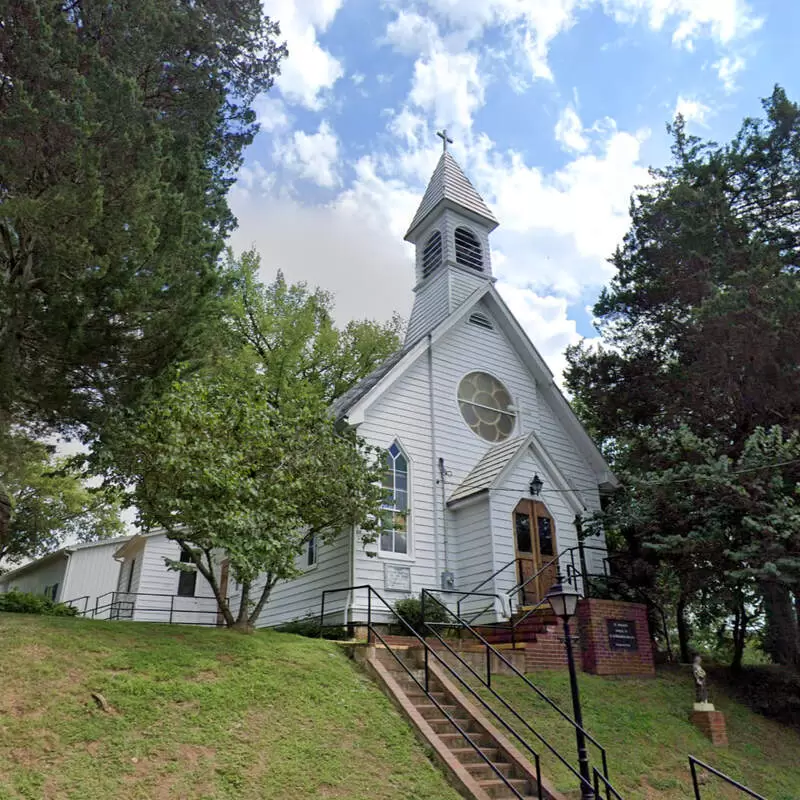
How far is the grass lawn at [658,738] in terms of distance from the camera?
9.03m

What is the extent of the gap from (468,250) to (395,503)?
9.26 metres

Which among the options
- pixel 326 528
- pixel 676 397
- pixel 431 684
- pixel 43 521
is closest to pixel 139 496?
→ pixel 326 528

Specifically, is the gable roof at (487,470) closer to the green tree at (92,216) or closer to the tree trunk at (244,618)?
the tree trunk at (244,618)

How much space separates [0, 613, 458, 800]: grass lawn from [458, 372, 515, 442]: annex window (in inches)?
342

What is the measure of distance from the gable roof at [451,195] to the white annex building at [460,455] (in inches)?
3.0

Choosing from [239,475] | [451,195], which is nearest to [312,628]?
[239,475]

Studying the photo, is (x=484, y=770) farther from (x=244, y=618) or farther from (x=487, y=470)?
(x=487, y=470)

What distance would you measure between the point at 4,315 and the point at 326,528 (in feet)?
22.8

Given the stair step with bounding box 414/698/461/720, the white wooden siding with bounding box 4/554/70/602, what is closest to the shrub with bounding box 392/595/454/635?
the stair step with bounding box 414/698/461/720

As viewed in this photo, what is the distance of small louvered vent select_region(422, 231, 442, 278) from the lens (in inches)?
787

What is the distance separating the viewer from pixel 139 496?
9.95m

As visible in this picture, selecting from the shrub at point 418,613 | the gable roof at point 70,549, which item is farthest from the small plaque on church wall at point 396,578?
the gable roof at point 70,549

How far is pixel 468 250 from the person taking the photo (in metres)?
20.1

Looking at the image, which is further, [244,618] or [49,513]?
[49,513]
